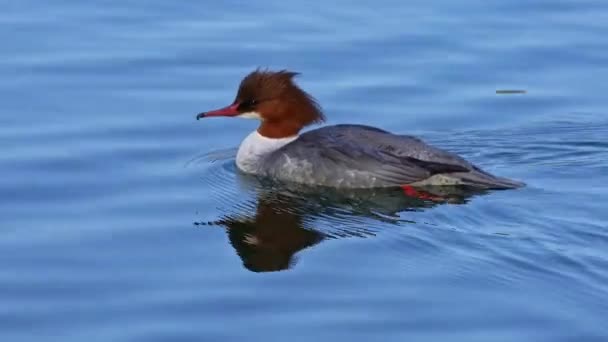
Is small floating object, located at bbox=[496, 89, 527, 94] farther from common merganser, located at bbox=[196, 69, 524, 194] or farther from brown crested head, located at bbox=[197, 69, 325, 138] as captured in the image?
common merganser, located at bbox=[196, 69, 524, 194]

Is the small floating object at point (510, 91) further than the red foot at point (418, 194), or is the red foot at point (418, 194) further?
the small floating object at point (510, 91)

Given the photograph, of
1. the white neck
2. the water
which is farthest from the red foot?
the white neck

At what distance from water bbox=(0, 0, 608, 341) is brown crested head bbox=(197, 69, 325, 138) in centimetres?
36

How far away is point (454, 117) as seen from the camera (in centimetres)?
1234

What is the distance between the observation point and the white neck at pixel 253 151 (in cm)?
1144

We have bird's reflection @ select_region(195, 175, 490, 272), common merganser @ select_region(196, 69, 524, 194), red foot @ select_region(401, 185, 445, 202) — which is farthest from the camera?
common merganser @ select_region(196, 69, 524, 194)

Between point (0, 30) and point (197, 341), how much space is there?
7.29 m

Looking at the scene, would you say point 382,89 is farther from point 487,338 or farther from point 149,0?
point 487,338

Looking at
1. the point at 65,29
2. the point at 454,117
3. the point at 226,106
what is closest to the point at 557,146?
the point at 454,117

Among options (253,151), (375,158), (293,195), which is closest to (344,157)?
(375,158)

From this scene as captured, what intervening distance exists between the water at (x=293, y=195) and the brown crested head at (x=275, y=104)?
0.36m

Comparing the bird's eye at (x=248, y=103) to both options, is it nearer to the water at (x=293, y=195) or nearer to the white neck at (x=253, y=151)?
the white neck at (x=253, y=151)

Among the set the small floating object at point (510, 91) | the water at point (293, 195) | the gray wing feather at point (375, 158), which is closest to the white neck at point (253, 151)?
the water at point (293, 195)

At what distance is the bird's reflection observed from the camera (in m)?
9.45
